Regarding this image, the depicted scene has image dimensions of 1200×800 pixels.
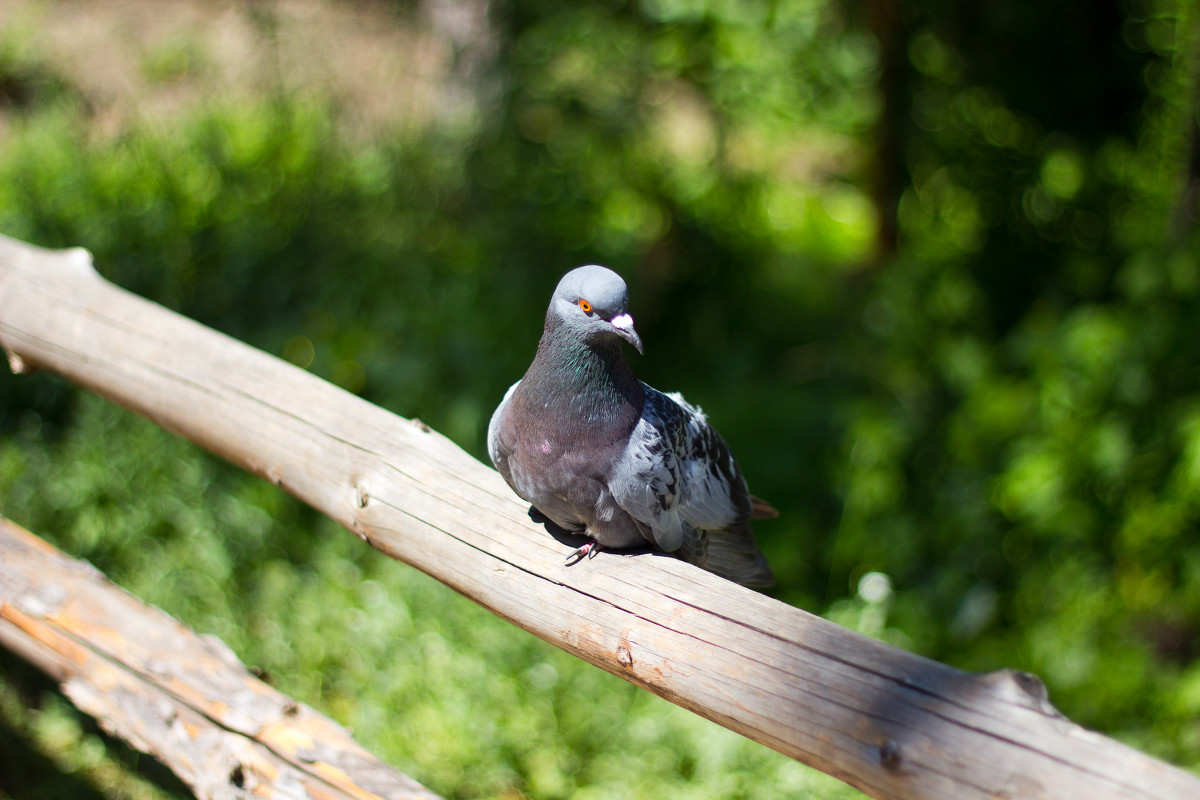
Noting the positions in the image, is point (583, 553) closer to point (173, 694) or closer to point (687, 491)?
point (687, 491)

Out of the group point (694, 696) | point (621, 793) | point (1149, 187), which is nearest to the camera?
point (694, 696)

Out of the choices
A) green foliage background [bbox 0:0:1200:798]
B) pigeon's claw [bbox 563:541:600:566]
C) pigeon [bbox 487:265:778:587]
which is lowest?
green foliage background [bbox 0:0:1200:798]

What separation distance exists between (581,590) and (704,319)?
167 inches

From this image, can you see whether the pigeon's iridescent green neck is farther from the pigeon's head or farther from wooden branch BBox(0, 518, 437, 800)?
wooden branch BBox(0, 518, 437, 800)

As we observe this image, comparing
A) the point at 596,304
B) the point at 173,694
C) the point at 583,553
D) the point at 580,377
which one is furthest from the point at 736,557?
the point at 173,694

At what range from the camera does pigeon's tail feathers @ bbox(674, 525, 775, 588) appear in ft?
7.38

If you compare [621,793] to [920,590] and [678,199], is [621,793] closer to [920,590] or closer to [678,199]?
[920,590]

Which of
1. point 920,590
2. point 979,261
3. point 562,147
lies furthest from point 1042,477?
point 562,147

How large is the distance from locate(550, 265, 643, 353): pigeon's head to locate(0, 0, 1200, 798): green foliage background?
1.93 metres

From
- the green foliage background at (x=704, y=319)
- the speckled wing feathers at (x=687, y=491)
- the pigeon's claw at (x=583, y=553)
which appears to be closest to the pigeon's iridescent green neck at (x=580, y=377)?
the speckled wing feathers at (x=687, y=491)

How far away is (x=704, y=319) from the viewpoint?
19.0 ft

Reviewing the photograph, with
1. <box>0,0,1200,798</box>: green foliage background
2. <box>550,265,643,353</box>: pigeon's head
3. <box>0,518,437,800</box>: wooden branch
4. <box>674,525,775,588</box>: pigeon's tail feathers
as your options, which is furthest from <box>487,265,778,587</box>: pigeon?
<box>0,0,1200,798</box>: green foliage background

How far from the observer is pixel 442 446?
2012mm

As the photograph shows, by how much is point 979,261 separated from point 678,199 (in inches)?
78.5
